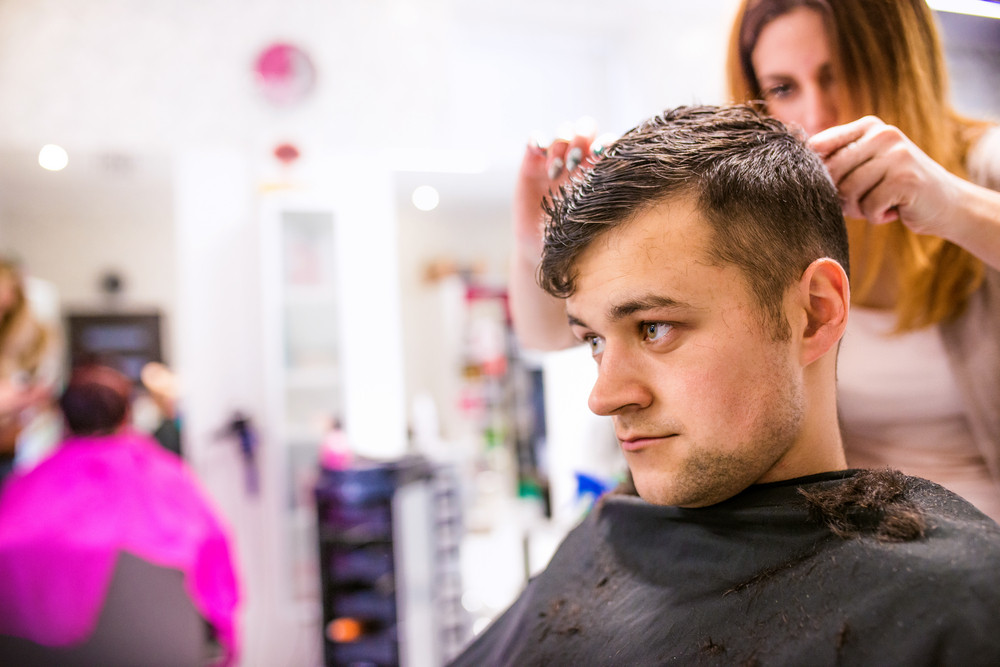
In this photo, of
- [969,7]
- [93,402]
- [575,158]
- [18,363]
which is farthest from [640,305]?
[18,363]

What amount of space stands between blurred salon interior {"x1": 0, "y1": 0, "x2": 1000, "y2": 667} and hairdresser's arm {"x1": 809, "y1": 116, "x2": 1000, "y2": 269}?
4.63 feet

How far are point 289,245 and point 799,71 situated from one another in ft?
9.39

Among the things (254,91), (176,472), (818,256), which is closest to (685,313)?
(818,256)

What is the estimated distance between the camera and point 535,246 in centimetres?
98

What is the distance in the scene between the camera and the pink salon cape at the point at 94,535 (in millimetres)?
1965

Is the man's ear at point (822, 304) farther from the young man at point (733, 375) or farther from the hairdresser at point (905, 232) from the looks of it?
the hairdresser at point (905, 232)

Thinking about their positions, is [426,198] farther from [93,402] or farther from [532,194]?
[532,194]

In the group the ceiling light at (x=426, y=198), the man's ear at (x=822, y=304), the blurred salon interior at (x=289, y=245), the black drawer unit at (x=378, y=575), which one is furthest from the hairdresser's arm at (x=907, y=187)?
the ceiling light at (x=426, y=198)

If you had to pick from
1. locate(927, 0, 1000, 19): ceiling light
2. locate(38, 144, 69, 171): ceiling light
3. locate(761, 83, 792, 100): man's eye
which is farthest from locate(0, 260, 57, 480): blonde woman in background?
locate(927, 0, 1000, 19): ceiling light

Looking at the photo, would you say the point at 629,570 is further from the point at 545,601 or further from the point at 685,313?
the point at 685,313

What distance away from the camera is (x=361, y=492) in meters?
2.62

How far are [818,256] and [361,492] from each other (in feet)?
7.52

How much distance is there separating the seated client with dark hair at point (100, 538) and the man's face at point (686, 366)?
2036 mm

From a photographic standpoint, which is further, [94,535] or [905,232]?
[94,535]
